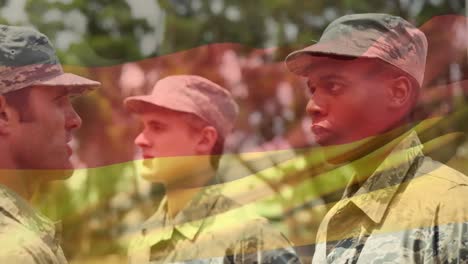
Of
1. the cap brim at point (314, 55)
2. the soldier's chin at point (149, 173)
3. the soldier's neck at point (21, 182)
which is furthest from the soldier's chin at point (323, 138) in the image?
the soldier's neck at point (21, 182)

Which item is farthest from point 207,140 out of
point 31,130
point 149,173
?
point 31,130

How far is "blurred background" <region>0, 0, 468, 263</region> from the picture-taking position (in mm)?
1740

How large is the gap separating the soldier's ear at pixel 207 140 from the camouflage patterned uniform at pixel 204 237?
8cm

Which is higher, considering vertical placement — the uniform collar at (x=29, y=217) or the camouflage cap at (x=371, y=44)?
the camouflage cap at (x=371, y=44)

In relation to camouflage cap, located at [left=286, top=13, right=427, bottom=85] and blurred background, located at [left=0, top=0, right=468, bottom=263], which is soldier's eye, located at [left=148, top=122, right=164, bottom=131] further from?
camouflage cap, located at [left=286, top=13, right=427, bottom=85]

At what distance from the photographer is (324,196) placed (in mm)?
1795

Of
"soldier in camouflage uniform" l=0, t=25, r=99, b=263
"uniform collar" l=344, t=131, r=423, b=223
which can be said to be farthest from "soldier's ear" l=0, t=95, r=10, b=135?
"uniform collar" l=344, t=131, r=423, b=223

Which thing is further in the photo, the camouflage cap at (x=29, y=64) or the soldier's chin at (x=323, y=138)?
the soldier's chin at (x=323, y=138)

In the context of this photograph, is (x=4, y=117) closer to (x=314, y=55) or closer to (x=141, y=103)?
(x=141, y=103)

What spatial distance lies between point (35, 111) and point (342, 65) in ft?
2.10

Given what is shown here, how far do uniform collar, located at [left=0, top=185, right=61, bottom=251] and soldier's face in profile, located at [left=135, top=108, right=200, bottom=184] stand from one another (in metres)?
0.21

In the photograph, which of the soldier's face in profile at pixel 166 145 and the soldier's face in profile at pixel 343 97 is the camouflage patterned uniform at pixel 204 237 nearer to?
the soldier's face in profile at pixel 166 145

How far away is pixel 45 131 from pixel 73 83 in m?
0.11

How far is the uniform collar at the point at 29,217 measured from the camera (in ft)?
5.57
